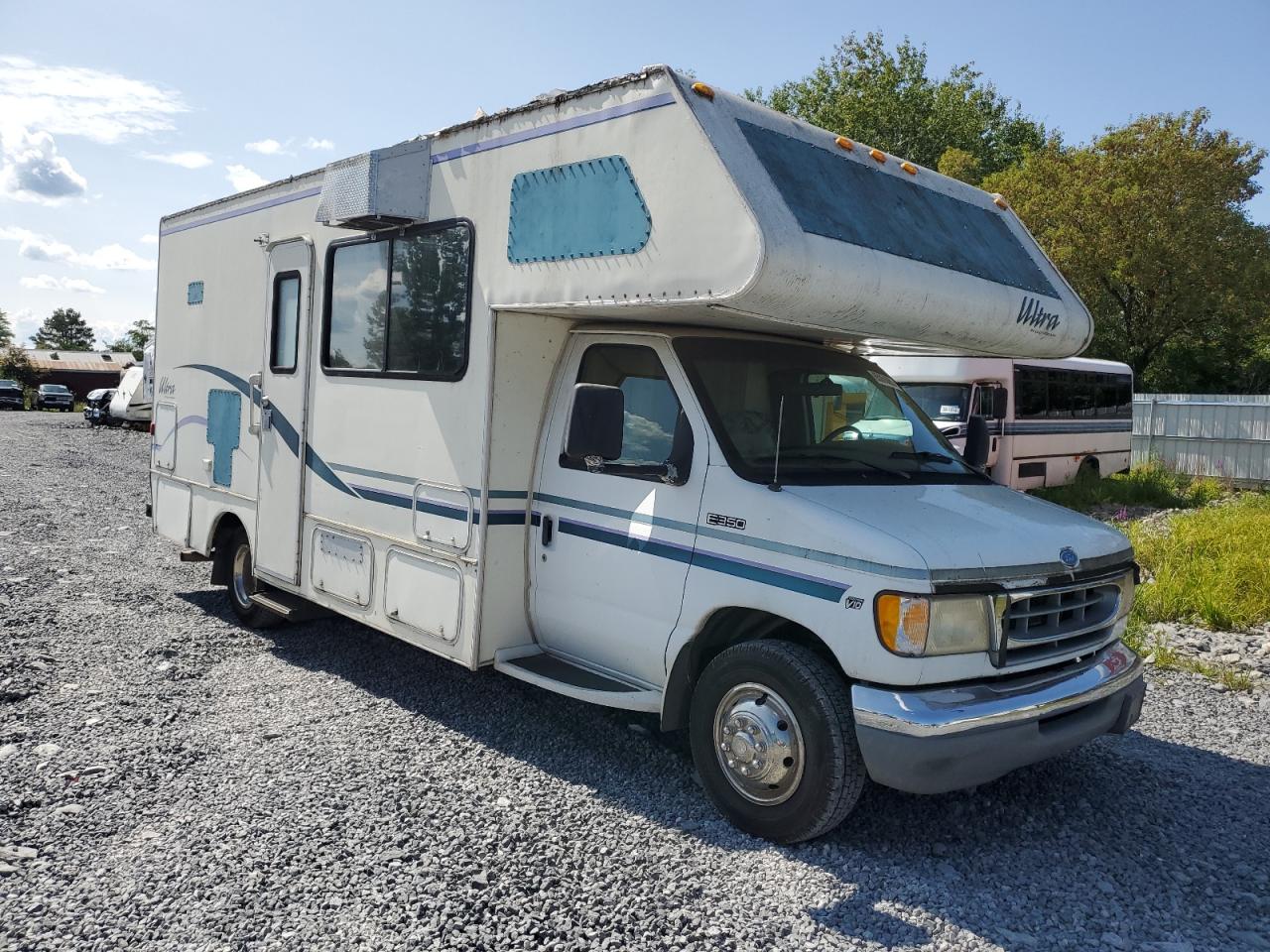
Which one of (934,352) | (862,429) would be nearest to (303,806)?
(862,429)

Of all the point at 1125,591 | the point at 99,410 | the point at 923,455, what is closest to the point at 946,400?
the point at 923,455

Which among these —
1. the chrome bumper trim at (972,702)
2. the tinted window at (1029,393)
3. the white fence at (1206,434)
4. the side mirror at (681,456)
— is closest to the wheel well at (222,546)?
the side mirror at (681,456)

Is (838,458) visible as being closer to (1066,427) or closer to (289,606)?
(289,606)

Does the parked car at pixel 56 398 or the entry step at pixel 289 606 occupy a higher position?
the parked car at pixel 56 398

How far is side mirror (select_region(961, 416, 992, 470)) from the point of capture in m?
5.83

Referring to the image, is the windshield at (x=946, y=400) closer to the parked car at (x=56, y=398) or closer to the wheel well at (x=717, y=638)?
the wheel well at (x=717, y=638)

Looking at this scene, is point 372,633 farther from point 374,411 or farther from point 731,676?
point 731,676

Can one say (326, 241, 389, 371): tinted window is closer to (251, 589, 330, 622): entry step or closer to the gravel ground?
(251, 589, 330, 622): entry step

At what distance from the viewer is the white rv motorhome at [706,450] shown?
3830 mm

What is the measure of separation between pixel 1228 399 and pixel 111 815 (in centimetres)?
2152

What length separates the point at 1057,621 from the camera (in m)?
4.15

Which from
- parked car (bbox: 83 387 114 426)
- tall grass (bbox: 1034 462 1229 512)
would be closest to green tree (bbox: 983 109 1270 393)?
tall grass (bbox: 1034 462 1229 512)

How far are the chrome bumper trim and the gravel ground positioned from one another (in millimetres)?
656

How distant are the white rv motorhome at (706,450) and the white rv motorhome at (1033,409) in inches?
294
